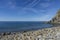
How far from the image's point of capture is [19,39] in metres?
7.45

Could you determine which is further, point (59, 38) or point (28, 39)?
point (28, 39)

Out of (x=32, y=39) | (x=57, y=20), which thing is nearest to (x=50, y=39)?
(x=32, y=39)

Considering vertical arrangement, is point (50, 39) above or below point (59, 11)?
below

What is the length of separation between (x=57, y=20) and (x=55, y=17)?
1906 mm

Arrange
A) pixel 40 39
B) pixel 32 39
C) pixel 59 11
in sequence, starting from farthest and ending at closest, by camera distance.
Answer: pixel 59 11, pixel 32 39, pixel 40 39

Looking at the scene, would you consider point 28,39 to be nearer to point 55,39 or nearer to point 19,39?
point 19,39

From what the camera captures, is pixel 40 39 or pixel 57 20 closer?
pixel 40 39

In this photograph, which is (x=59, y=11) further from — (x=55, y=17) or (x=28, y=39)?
(x=28, y=39)

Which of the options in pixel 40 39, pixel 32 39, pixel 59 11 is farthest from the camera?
pixel 59 11

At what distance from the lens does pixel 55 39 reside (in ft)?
21.8

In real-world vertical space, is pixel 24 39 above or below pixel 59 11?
below

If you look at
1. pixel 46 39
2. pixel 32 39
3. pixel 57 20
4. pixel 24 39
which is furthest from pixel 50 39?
pixel 57 20

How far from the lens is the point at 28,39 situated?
24.0 ft

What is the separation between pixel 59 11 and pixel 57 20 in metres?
2.80
